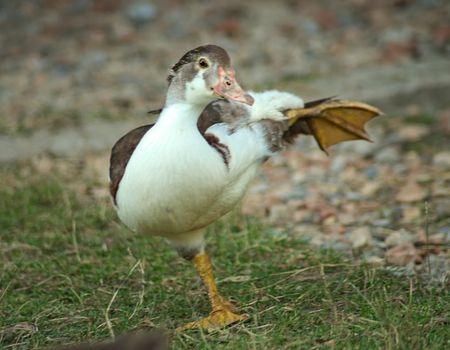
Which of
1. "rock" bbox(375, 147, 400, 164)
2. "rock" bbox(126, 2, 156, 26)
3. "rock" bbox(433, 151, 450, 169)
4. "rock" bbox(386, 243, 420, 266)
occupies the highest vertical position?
"rock" bbox(126, 2, 156, 26)

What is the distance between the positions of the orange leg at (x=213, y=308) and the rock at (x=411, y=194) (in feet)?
5.79

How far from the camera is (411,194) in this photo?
586cm

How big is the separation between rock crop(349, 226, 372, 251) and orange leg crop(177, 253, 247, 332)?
97 cm


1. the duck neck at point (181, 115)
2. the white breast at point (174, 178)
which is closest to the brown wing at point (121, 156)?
the white breast at point (174, 178)

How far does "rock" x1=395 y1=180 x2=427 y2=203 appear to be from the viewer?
582 cm

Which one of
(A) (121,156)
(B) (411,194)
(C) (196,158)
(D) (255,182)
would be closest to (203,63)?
(C) (196,158)

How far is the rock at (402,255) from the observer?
189 inches

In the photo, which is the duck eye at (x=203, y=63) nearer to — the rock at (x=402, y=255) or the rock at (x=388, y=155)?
the rock at (x=402, y=255)

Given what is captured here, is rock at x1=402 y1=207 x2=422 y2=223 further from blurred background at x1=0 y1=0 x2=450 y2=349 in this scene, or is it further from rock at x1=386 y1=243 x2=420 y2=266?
rock at x1=386 y1=243 x2=420 y2=266

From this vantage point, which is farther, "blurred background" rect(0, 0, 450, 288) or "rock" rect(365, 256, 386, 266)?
"blurred background" rect(0, 0, 450, 288)

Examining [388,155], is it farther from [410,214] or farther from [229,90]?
[229,90]

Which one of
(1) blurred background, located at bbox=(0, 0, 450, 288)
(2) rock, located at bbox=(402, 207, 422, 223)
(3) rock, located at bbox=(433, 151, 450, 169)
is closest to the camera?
(2) rock, located at bbox=(402, 207, 422, 223)

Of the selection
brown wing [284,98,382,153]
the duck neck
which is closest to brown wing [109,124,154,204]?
the duck neck

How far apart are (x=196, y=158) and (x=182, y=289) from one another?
3.36 feet
